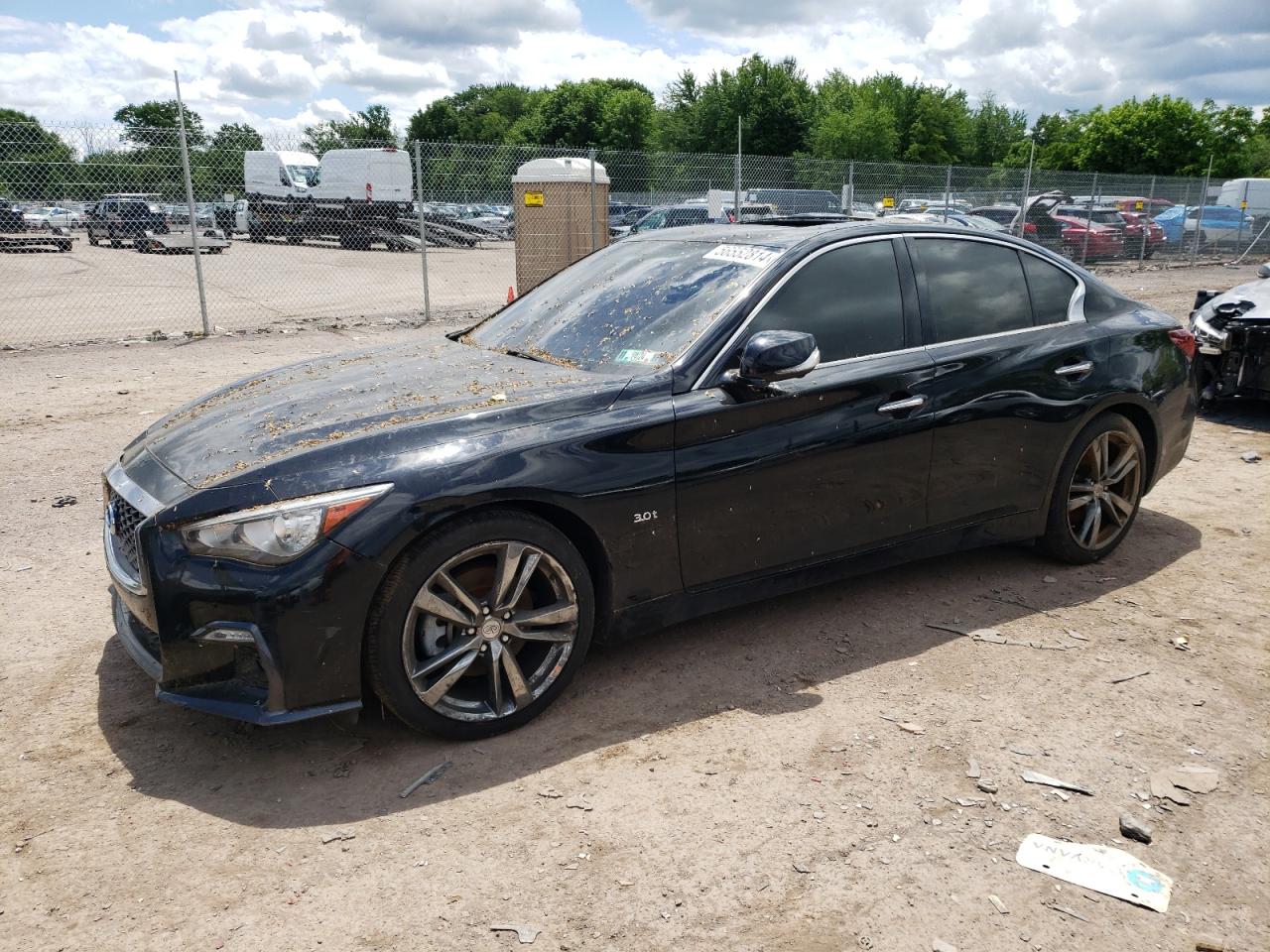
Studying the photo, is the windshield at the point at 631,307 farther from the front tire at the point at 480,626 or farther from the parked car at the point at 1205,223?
the parked car at the point at 1205,223

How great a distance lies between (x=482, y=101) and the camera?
387 ft

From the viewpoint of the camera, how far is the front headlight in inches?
118

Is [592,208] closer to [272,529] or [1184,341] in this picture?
[1184,341]

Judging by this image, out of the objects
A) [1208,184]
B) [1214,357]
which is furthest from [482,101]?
[1214,357]

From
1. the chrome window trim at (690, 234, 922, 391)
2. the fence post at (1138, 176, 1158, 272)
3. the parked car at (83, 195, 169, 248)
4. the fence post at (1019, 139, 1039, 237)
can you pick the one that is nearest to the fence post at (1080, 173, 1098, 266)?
the fence post at (1138, 176, 1158, 272)

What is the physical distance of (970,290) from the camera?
4.54 metres

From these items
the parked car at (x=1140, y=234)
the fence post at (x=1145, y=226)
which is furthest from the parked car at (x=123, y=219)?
the fence post at (x=1145, y=226)

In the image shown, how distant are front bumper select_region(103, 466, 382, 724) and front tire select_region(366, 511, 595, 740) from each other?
0.12m

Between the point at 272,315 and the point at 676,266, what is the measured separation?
12.0 m

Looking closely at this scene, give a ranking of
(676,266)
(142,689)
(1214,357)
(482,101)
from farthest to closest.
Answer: (482,101)
(1214,357)
(676,266)
(142,689)

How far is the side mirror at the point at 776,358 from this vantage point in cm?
360

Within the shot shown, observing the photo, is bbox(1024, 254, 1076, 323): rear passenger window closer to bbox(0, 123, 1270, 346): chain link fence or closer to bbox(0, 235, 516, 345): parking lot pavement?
bbox(0, 123, 1270, 346): chain link fence

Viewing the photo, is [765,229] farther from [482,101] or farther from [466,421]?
[482,101]

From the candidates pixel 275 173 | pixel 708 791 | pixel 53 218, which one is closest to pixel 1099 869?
pixel 708 791
